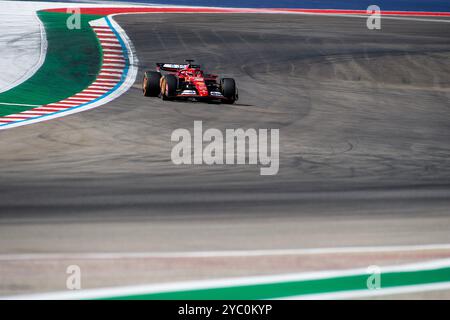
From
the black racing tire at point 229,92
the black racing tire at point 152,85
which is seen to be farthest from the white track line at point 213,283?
the black racing tire at point 152,85

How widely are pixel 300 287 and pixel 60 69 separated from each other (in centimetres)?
1762

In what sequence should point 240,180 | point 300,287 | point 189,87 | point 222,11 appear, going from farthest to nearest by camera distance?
1. point 222,11
2. point 189,87
3. point 240,180
4. point 300,287

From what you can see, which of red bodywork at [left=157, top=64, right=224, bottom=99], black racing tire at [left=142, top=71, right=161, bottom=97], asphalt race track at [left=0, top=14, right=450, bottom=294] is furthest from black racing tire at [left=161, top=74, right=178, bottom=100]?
black racing tire at [left=142, top=71, right=161, bottom=97]

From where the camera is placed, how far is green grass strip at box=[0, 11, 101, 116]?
17812 mm

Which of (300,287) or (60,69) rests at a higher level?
(60,69)

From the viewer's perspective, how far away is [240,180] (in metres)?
9.73

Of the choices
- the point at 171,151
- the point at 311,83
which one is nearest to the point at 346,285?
the point at 171,151

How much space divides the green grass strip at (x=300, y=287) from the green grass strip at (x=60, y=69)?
10.5m

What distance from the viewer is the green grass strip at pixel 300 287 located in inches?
220

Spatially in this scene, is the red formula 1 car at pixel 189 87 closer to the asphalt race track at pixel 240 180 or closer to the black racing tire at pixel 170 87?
the black racing tire at pixel 170 87

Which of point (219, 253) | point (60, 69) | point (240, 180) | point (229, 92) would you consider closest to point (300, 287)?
point (219, 253)

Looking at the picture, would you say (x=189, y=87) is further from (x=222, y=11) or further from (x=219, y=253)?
(x=222, y=11)

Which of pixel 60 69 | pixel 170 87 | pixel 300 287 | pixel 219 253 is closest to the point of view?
pixel 300 287

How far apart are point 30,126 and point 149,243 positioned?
25.0ft
